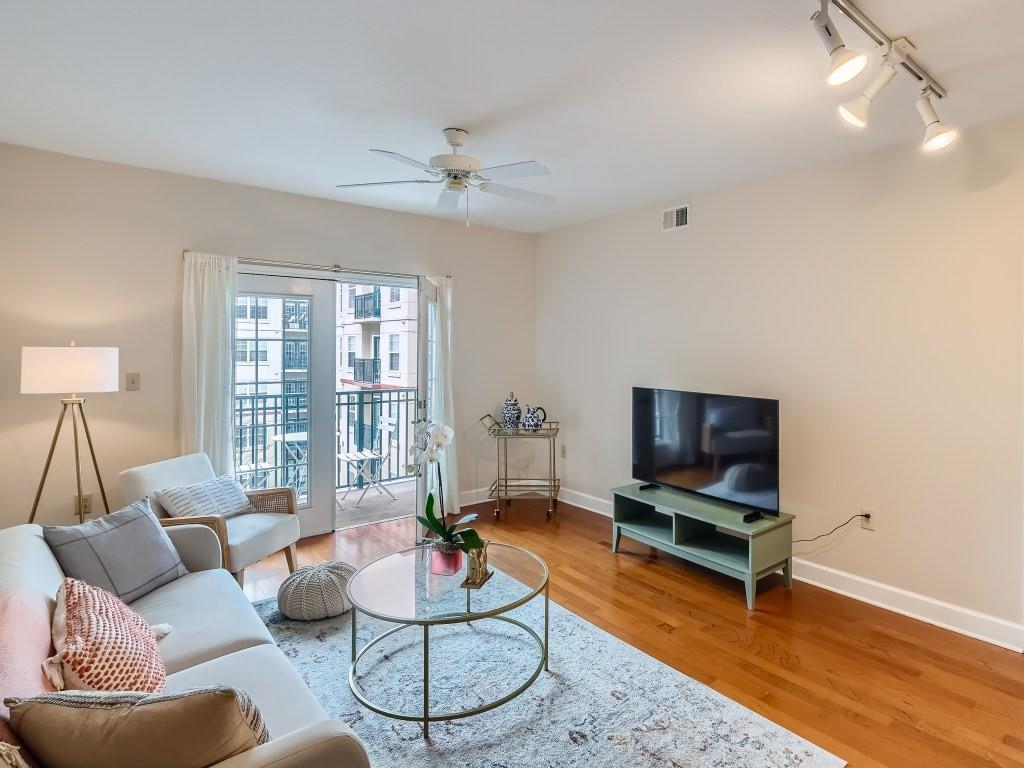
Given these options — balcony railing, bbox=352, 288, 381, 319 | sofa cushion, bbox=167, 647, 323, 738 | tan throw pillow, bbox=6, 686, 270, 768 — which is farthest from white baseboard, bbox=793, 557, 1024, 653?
balcony railing, bbox=352, 288, 381, 319

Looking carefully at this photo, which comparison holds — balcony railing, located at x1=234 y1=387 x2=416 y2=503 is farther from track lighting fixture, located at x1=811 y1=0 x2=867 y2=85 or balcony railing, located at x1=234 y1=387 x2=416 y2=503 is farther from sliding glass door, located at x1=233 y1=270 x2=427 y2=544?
track lighting fixture, located at x1=811 y1=0 x2=867 y2=85

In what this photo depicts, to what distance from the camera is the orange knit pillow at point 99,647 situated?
1.47 meters

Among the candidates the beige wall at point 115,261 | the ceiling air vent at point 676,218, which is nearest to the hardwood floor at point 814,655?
the beige wall at point 115,261

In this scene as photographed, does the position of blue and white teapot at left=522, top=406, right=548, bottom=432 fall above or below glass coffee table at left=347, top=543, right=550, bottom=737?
above

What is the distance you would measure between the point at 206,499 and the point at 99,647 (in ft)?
5.45

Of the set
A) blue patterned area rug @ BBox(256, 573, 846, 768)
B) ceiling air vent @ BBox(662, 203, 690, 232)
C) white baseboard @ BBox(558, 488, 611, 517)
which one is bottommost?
blue patterned area rug @ BBox(256, 573, 846, 768)

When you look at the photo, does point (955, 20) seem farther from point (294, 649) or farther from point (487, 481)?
point (487, 481)

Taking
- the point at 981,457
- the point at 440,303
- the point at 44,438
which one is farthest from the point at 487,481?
the point at 981,457

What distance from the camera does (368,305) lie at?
277 inches

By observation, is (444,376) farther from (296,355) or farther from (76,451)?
(76,451)

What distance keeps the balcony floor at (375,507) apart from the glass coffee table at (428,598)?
6.95ft

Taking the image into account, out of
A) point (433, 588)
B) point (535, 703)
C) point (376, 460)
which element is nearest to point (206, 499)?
point (433, 588)

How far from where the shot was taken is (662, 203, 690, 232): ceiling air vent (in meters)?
4.14

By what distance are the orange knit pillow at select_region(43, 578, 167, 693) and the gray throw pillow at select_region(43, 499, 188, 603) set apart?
1.07 feet
